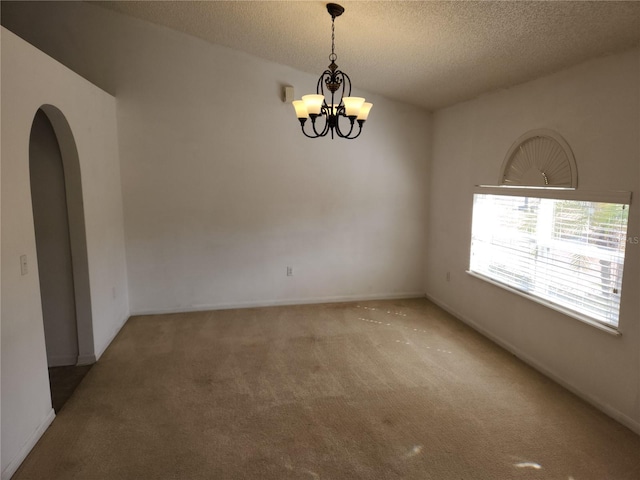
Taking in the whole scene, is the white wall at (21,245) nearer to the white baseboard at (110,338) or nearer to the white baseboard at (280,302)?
the white baseboard at (110,338)

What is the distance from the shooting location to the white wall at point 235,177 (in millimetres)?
4453

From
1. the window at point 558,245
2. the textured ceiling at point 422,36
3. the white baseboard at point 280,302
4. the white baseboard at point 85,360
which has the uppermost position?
the textured ceiling at point 422,36

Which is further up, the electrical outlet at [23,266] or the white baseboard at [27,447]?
the electrical outlet at [23,266]

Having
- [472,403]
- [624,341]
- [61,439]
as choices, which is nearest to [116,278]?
[61,439]

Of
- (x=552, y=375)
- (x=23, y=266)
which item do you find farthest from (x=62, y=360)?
(x=552, y=375)

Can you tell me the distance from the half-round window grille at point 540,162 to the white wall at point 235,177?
1714 mm

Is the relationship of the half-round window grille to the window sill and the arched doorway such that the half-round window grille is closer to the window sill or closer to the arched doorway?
the window sill

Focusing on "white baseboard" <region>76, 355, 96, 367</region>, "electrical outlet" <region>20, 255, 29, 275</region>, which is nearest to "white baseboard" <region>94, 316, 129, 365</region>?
"white baseboard" <region>76, 355, 96, 367</region>

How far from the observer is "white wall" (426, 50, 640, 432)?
8.75ft

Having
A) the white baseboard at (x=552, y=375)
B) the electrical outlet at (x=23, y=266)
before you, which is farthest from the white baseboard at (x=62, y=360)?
the white baseboard at (x=552, y=375)

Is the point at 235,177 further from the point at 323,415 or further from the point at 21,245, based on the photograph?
the point at 323,415

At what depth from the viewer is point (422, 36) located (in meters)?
3.18

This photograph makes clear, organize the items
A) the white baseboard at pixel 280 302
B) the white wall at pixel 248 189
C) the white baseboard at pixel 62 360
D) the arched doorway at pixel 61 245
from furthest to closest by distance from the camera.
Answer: the white baseboard at pixel 280 302
the white wall at pixel 248 189
the white baseboard at pixel 62 360
the arched doorway at pixel 61 245

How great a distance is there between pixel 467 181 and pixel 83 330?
411 cm
